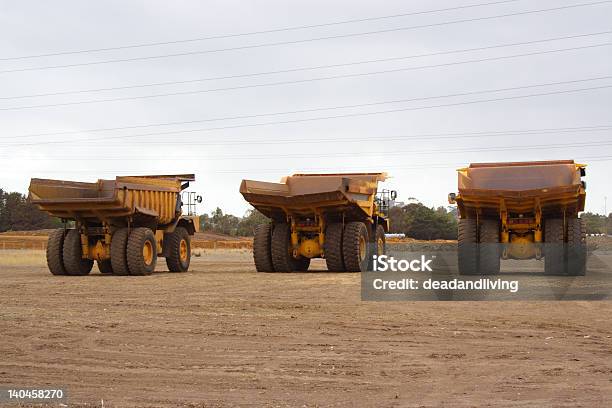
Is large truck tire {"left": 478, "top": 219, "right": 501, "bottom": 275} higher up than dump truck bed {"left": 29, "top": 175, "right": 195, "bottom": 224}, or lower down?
lower down

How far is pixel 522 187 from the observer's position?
75.6 ft

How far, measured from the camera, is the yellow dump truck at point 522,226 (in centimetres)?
2094

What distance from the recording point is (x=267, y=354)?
9570 millimetres

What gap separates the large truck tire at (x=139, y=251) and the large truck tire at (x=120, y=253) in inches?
6.6

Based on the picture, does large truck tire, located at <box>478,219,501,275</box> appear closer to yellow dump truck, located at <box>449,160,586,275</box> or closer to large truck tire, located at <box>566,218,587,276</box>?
yellow dump truck, located at <box>449,160,586,275</box>

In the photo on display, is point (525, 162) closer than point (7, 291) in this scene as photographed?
No

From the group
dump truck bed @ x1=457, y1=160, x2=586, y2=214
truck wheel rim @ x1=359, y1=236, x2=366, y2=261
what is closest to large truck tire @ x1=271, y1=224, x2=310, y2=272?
truck wheel rim @ x1=359, y1=236, x2=366, y2=261

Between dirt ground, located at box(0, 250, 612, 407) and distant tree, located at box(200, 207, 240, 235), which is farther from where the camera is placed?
distant tree, located at box(200, 207, 240, 235)

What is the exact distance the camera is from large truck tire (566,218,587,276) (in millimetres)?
21672

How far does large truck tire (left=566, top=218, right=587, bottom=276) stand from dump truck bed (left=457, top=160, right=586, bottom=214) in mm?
384

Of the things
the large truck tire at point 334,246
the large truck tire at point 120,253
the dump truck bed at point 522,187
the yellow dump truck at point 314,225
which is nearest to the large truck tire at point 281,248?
the yellow dump truck at point 314,225

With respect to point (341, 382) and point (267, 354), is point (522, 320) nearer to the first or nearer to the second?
point (267, 354)

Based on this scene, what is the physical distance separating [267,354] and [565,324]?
14.9ft

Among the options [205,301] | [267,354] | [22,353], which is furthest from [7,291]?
[267,354]
